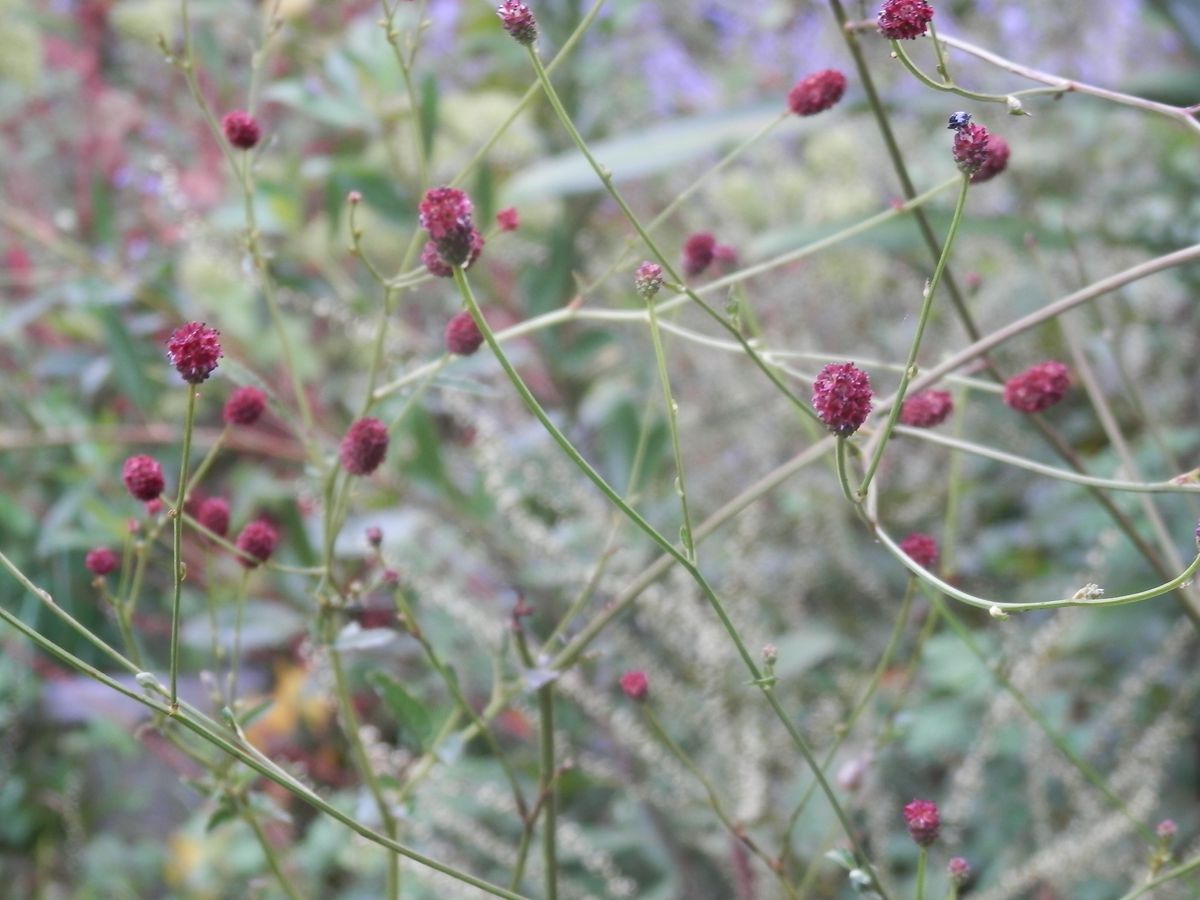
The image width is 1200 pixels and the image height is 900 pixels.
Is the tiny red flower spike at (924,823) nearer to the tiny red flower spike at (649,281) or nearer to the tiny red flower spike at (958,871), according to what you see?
the tiny red flower spike at (958,871)

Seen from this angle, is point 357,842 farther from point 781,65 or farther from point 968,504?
point 781,65

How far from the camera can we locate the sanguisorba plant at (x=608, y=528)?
1.33 feet

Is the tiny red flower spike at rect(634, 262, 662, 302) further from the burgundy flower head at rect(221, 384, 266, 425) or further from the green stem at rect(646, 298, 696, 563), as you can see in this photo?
the burgundy flower head at rect(221, 384, 266, 425)

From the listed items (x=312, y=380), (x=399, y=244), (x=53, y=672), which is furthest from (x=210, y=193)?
(x=53, y=672)

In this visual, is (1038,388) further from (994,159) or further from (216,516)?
(216,516)

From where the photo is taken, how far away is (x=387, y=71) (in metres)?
0.92

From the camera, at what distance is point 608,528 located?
84cm

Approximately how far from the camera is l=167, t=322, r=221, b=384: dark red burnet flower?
29 cm

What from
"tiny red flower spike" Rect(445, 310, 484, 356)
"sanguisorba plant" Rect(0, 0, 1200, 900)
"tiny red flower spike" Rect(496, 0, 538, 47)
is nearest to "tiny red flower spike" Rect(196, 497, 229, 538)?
"sanguisorba plant" Rect(0, 0, 1200, 900)

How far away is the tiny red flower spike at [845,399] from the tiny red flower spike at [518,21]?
0.12 m

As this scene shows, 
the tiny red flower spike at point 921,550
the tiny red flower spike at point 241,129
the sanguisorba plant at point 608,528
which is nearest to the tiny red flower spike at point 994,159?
the sanguisorba plant at point 608,528

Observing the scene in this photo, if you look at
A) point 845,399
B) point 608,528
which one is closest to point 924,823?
point 845,399

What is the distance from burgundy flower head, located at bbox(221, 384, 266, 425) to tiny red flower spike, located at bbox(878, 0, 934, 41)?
0.81 feet

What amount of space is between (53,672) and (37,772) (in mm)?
169
